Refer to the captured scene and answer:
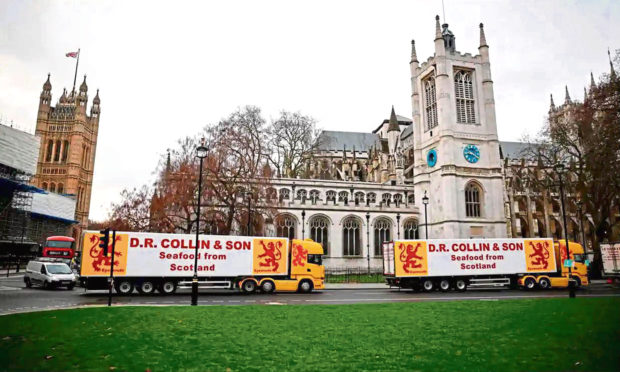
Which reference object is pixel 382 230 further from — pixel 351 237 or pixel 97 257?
pixel 97 257

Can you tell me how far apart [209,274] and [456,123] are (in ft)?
105

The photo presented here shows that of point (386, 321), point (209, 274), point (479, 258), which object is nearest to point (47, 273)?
point (209, 274)

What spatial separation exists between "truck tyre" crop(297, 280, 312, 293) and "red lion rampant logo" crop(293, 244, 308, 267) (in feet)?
3.27

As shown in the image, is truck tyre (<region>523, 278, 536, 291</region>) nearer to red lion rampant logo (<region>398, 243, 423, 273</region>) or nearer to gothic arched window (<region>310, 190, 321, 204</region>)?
red lion rampant logo (<region>398, 243, 423, 273</region>)

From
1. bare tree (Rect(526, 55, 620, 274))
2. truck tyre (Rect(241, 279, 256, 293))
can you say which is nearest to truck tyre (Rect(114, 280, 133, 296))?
truck tyre (Rect(241, 279, 256, 293))

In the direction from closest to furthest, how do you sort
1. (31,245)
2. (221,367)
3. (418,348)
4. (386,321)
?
1. (221,367)
2. (418,348)
3. (386,321)
4. (31,245)

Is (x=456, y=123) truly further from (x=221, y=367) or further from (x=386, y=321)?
(x=221, y=367)

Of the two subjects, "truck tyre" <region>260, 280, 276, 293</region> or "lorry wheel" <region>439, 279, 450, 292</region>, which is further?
"lorry wheel" <region>439, 279, 450, 292</region>

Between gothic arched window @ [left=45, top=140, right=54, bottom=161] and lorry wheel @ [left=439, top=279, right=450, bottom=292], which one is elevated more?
gothic arched window @ [left=45, top=140, right=54, bottom=161]

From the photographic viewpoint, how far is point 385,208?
1666 inches

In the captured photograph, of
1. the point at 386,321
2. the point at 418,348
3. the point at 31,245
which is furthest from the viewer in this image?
the point at 31,245

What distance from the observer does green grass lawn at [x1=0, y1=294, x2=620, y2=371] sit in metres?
5.65

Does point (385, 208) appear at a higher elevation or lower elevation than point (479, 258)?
higher

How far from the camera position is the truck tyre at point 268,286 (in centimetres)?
2166
